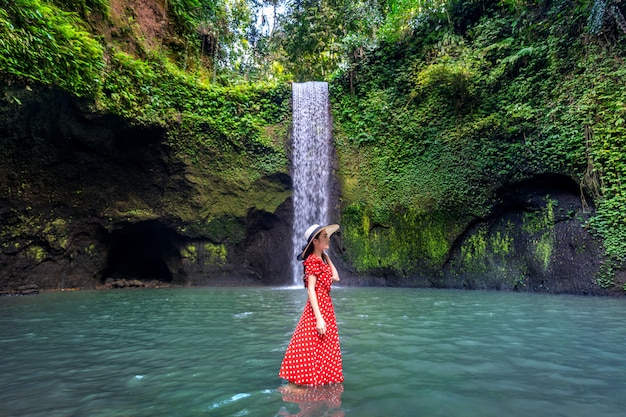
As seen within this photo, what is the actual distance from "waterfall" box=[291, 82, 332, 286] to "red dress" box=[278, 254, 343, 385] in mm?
10132

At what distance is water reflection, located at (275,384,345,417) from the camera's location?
2422 mm

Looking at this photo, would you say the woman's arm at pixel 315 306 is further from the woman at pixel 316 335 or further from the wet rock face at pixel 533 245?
the wet rock face at pixel 533 245

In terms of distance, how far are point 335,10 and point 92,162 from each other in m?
14.5

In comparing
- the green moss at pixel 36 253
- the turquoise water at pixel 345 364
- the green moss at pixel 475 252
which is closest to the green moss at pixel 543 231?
the green moss at pixel 475 252

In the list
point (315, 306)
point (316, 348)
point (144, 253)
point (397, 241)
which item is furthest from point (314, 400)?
point (144, 253)

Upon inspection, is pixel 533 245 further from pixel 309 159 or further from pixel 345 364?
pixel 345 364

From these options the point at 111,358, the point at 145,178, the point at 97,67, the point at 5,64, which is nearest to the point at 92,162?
the point at 145,178

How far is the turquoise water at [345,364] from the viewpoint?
8.43 ft

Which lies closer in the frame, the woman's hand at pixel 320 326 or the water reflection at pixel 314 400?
the water reflection at pixel 314 400

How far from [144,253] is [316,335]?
44.3 ft

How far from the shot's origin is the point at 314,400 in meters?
2.65

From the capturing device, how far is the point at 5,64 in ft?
27.4

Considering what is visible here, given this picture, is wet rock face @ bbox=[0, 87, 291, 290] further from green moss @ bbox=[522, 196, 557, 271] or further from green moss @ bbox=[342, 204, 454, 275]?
green moss @ bbox=[522, 196, 557, 271]

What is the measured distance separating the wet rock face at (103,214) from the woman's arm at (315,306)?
9507 millimetres
